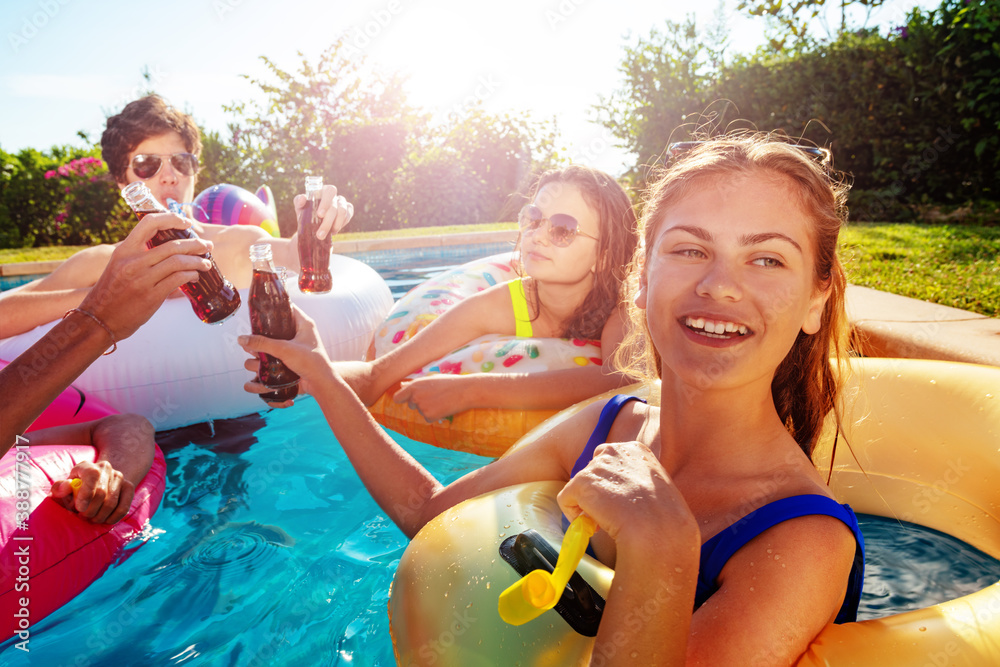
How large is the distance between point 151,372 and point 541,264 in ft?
7.34

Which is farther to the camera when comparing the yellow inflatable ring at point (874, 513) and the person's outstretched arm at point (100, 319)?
the person's outstretched arm at point (100, 319)

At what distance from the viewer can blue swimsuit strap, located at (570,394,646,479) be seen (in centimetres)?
176

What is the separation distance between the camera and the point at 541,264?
329 cm

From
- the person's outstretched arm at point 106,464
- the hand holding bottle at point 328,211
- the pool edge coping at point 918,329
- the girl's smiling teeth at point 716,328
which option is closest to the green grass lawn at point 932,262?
the pool edge coping at point 918,329

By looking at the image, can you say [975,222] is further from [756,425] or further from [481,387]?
A: [756,425]

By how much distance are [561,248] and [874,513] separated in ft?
5.78

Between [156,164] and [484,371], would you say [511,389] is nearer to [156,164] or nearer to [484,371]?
[484,371]

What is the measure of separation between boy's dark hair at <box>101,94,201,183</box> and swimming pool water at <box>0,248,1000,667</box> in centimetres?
207

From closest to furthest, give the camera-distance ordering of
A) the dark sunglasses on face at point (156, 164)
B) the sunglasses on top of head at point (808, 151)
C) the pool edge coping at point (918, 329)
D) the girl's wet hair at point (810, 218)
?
1. the girl's wet hair at point (810, 218)
2. the sunglasses on top of head at point (808, 151)
3. the pool edge coping at point (918, 329)
4. the dark sunglasses on face at point (156, 164)

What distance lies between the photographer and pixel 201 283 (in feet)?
7.58

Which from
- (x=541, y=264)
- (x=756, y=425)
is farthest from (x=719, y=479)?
(x=541, y=264)

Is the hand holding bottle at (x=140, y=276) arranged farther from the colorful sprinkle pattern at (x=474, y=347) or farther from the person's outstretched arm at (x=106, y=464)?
the colorful sprinkle pattern at (x=474, y=347)

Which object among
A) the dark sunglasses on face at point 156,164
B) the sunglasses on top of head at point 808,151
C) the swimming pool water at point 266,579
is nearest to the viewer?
the sunglasses on top of head at point 808,151

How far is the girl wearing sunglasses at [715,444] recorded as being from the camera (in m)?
1.08
